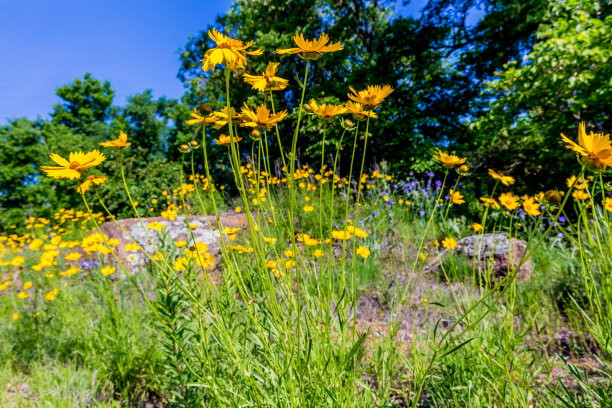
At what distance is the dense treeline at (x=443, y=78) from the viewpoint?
10.7 feet

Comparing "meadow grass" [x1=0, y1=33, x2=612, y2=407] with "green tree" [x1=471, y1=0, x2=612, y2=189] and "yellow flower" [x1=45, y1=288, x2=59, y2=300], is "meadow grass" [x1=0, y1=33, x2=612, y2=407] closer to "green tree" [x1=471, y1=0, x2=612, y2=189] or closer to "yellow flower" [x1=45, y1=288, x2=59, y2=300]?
"yellow flower" [x1=45, y1=288, x2=59, y2=300]

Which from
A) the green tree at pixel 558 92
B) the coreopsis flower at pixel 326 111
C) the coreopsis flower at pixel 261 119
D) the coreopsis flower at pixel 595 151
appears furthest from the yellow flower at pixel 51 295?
the green tree at pixel 558 92

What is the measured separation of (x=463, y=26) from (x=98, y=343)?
312 inches

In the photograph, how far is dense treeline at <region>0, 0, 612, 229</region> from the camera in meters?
3.25

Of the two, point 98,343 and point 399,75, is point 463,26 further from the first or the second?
point 98,343

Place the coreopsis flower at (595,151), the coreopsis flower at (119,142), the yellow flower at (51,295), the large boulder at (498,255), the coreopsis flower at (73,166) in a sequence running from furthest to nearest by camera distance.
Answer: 1. the large boulder at (498,255)
2. the yellow flower at (51,295)
3. the coreopsis flower at (119,142)
4. the coreopsis flower at (73,166)
5. the coreopsis flower at (595,151)

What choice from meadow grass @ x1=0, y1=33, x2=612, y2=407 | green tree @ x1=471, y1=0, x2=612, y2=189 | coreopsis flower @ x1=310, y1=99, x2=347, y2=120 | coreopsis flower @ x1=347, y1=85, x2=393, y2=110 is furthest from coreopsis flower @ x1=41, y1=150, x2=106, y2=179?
green tree @ x1=471, y1=0, x2=612, y2=189

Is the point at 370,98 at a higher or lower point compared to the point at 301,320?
higher

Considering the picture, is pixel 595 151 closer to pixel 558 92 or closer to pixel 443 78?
pixel 558 92

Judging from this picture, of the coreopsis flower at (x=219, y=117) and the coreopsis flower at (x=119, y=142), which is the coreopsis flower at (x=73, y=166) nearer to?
the coreopsis flower at (x=119, y=142)

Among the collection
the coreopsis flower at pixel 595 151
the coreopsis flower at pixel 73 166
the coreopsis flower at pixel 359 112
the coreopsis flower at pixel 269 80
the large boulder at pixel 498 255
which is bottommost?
the large boulder at pixel 498 255

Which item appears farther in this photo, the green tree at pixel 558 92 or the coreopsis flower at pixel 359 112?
the green tree at pixel 558 92

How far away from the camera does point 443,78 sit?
639cm

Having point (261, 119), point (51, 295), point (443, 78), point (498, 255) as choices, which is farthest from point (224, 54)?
point (443, 78)
